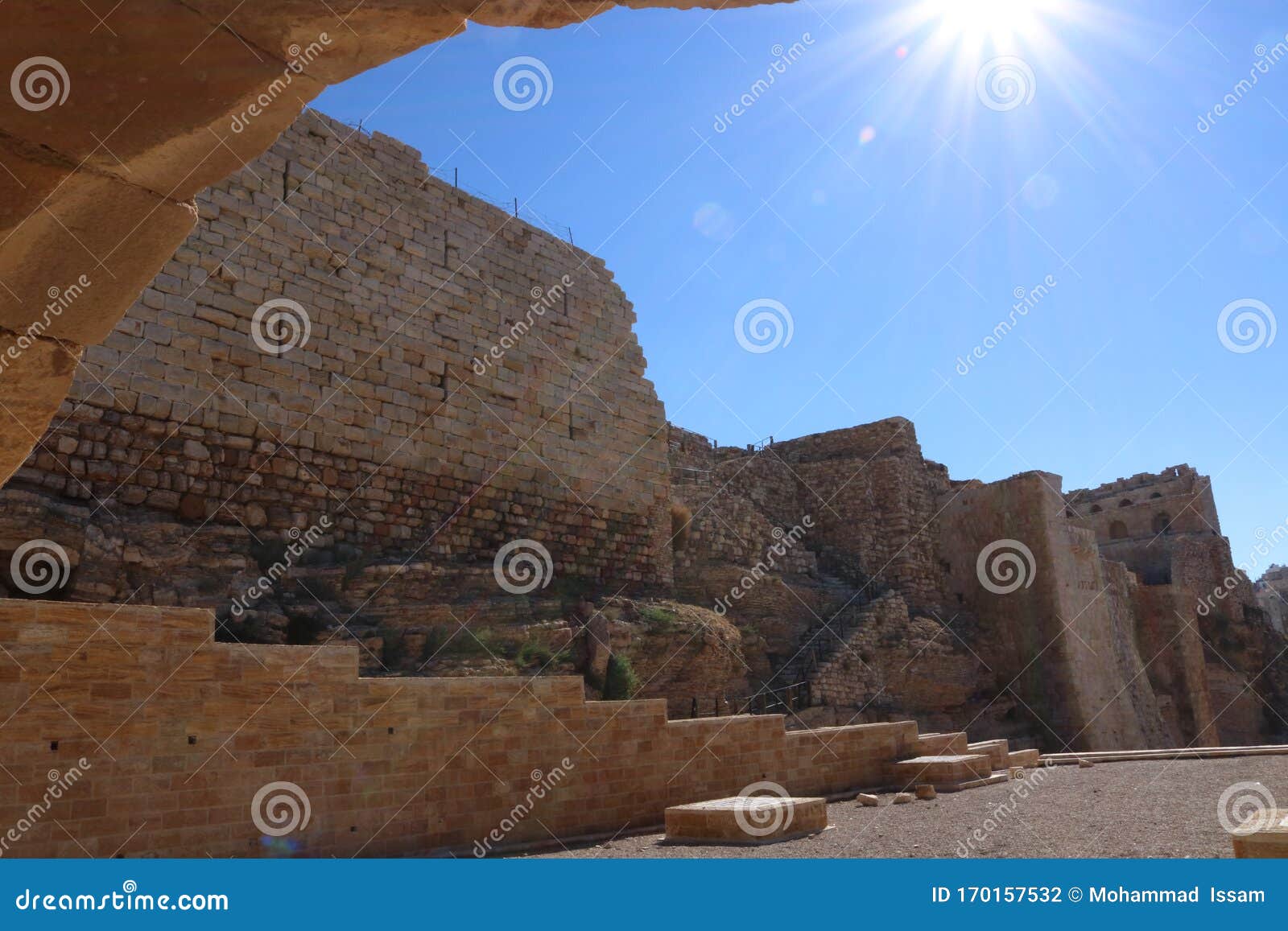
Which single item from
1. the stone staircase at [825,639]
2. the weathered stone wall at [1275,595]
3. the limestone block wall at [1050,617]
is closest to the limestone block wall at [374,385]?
the stone staircase at [825,639]

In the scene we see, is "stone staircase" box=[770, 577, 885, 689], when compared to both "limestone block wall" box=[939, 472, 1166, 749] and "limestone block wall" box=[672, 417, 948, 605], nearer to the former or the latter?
"limestone block wall" box=[672, 417, 948, 605]

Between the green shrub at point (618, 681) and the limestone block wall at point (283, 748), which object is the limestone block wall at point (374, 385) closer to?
the green shrub at point (618, 681)

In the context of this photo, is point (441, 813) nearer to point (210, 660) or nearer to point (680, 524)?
point (210, 660)

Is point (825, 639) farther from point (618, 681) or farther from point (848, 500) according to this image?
point (618, 681)

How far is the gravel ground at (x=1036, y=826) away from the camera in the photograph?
6523 mm

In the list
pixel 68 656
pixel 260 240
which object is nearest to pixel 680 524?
pixel 260 240

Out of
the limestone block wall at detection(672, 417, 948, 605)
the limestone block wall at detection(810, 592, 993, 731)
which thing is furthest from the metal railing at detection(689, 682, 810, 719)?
the limestone block wall at detection(672, 417, 948, 605)

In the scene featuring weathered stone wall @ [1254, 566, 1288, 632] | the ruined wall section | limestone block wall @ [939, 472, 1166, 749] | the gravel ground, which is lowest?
the gravel ground

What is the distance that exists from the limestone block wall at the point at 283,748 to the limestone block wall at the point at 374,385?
13.3 feet

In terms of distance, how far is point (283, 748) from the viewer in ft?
22.0

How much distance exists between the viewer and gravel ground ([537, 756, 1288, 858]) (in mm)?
6523

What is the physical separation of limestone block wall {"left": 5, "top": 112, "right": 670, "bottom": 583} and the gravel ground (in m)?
6.07

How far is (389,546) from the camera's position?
12414 millimetres

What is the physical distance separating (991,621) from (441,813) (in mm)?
18352
